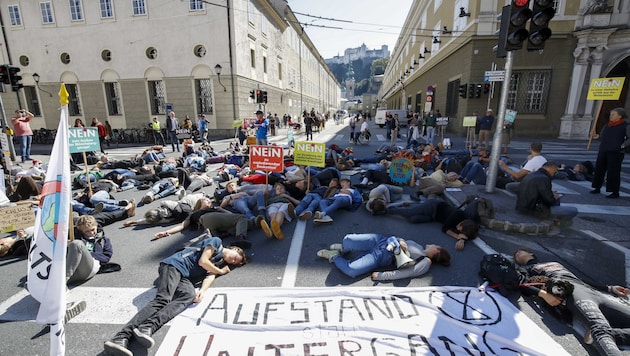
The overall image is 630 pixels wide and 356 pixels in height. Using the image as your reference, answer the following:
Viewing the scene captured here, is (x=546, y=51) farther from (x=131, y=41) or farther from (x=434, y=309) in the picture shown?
(x=131, y=41)

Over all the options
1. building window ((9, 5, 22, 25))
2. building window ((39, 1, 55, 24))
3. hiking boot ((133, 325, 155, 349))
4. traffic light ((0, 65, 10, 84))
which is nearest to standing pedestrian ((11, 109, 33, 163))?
traffic light ((0, 65, 10, 84))

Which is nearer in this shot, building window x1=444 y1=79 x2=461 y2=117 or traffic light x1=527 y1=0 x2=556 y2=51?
traffic light x1=527 y1=0 x2=556 y2=51

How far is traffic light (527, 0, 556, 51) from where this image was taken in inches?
209

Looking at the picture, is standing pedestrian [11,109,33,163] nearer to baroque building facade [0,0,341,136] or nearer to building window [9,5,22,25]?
baroque building facade [0,0,341,136]

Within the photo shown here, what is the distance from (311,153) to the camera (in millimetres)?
7156

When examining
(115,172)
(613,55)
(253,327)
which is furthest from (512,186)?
(613,55)

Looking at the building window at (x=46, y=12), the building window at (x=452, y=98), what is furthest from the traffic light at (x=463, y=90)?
the building window at (x=46, y=12)

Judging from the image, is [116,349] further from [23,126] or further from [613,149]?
[23,126]

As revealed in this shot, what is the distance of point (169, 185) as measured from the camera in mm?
8117

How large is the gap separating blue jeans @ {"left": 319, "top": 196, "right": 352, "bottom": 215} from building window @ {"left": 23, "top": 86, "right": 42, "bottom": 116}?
31.1 meters

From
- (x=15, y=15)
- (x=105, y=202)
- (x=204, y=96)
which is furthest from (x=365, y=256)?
(x=15, y=15)

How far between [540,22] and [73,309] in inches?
330

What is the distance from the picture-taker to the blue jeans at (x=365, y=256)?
4047mm

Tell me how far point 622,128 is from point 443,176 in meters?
3.81
